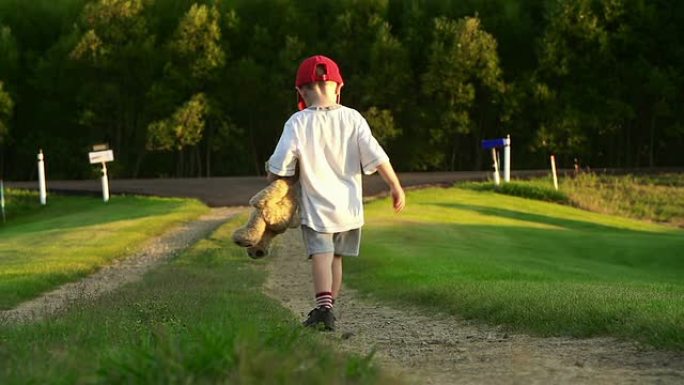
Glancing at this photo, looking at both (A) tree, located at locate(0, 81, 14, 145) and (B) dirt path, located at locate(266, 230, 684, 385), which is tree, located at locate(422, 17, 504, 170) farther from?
(B) dirt path, located at locate(266, 230, 684, 385)

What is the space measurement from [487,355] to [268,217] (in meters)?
2.08

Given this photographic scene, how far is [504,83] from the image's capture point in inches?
1781

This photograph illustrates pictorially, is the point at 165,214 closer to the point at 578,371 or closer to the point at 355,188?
the point at 355,188

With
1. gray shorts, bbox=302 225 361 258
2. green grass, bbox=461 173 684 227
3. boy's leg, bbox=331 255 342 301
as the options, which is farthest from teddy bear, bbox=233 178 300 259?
green grass, bbox=461 173 684 227

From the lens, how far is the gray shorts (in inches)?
296

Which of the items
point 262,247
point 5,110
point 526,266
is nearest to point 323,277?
point 262,247

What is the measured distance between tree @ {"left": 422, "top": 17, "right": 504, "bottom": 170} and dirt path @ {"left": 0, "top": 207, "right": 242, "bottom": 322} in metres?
20.1

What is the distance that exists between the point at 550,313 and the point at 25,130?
43909 mm

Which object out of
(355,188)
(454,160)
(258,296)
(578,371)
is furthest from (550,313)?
(454,160)

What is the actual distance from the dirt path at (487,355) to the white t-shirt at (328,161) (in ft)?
2.88

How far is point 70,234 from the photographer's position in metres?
21.6

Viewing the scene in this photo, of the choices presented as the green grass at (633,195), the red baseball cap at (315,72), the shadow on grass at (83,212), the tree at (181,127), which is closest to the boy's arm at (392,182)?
the red baseball cap at (315,72)

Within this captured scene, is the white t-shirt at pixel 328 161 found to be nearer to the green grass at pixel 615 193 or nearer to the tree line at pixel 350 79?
the green grass at pixel 615 193

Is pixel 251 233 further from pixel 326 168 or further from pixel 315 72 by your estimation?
pixel 315 72
